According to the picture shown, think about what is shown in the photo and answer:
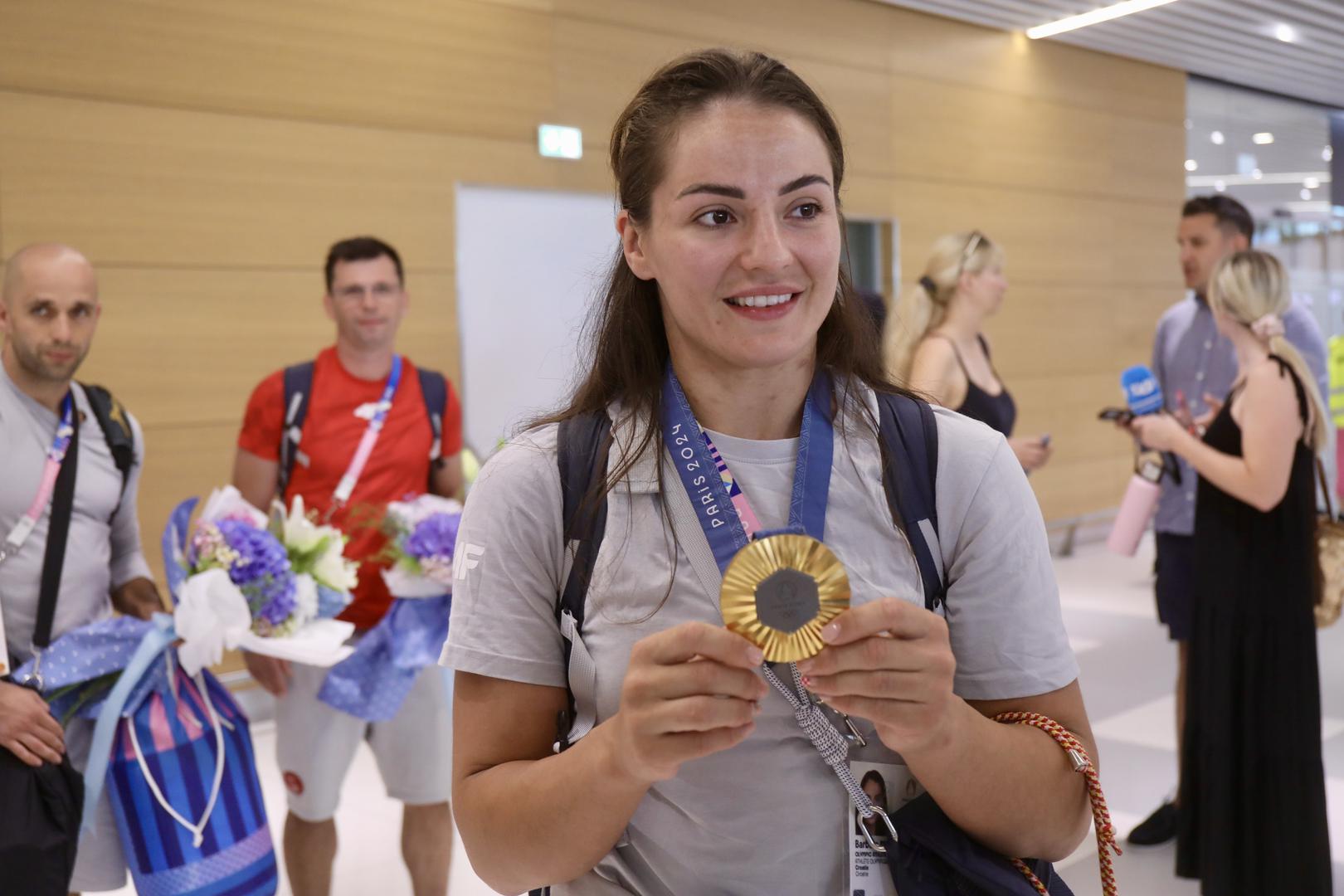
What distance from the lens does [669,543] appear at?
1.23 meters

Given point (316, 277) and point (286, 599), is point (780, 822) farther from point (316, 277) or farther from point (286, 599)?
point (316, 277)

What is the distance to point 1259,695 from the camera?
3377mm

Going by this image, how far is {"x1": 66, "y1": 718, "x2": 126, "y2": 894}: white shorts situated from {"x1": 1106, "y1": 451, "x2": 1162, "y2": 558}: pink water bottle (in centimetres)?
322

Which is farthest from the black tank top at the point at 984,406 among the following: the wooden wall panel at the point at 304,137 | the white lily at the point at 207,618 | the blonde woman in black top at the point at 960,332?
the wooden wall panel at the point at 304,137

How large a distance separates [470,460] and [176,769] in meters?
1.55

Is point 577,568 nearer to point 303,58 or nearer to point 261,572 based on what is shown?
point 261,572

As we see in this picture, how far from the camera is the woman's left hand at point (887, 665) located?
987mm

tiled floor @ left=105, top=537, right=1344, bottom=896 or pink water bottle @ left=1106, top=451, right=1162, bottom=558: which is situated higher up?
pink water bottle @ left=1106, top=451, right=1162, bottom=558

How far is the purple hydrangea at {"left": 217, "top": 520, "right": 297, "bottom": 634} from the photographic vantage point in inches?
105

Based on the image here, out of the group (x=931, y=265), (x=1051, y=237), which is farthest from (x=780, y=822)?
(x=1051, y=237)

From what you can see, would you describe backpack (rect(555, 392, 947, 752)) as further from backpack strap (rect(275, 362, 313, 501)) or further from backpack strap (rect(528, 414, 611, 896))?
backpack strap (rect(275, 362, 313, 501))

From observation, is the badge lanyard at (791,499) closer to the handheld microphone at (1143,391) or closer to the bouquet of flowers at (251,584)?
the bouquet of flowers at (251,584)

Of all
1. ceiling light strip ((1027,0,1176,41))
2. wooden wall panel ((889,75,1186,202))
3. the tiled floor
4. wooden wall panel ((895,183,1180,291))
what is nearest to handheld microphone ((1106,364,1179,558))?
the tiled floor

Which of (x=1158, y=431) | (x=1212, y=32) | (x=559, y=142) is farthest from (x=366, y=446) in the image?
(x=1212, y=32)
